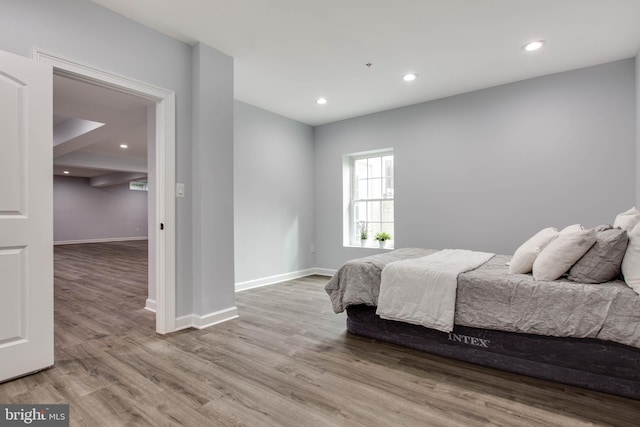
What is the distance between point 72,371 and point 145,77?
7.45ft

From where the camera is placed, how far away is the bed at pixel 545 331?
1.79 meters

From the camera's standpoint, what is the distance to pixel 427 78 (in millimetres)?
3721

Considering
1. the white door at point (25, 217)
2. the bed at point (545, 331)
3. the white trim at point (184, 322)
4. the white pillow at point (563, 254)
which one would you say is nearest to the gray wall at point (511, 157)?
the bed at point (545, 331)

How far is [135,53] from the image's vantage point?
8.73ft

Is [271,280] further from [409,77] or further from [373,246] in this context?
[409,77]

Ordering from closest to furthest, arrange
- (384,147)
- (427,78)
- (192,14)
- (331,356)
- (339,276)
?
(331,356), (192,14), (339,276), (427,78), (384,147)

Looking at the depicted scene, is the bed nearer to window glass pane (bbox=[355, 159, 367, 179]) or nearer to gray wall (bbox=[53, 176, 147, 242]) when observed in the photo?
window glass pane (bbox=[355, 159, 367, 179])

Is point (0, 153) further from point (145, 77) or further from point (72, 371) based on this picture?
point (72, 371)

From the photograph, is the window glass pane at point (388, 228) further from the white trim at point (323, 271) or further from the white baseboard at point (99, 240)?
the white baseboard at point (99, 240)

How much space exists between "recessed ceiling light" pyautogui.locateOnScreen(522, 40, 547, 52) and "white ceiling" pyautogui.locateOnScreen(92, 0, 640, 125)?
0.19 feet

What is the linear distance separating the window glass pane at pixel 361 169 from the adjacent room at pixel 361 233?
314 millimetres

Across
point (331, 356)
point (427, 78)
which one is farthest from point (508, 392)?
point (427, 78)

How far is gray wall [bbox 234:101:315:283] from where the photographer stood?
450 cm

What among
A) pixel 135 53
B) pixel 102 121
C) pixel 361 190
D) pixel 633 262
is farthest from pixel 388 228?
pixel 102 121
